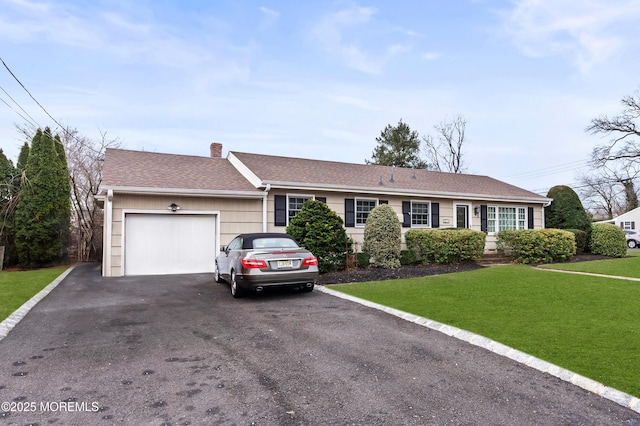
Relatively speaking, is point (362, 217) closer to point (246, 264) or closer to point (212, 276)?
point (212, 276)

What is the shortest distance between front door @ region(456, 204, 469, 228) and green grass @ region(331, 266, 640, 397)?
5920 mm

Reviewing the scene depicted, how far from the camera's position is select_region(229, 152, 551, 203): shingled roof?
14.3m

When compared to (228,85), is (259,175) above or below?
below

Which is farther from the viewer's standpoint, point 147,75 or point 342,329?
point 147,75

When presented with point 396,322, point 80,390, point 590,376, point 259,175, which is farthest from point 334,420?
point 259,175

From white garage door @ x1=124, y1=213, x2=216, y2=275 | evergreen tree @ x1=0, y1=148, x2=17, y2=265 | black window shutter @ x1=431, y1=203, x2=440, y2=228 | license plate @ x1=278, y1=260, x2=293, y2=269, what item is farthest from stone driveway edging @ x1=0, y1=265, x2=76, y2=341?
black window shutter @ x1=431, y1=203, x2=440, y2=228

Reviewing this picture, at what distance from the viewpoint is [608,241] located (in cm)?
1669

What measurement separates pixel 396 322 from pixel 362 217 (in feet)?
29.7

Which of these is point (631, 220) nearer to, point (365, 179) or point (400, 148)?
point (400, 148)

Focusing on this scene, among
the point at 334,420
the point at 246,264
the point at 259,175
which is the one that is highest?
the point at 259,175

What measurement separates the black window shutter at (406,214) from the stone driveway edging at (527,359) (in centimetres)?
881

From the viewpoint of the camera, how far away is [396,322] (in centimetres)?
608

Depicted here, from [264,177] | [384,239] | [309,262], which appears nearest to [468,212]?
[384,239]

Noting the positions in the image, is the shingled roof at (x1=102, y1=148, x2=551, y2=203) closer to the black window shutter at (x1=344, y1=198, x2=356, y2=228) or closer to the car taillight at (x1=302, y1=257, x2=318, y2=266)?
the black window shutter at (x1=344, y1=198, x2=356, y2=228)
